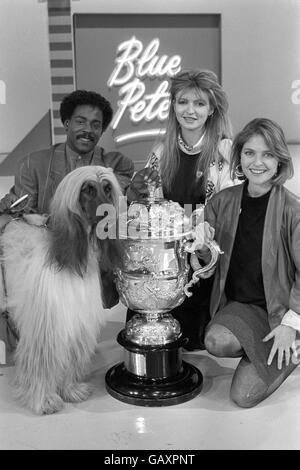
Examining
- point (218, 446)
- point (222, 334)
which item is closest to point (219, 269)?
point (222, 334)

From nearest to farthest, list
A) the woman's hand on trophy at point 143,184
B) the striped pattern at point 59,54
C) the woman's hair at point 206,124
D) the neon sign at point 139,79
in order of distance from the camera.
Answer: the woman's hand on trophy at point 143,184
the woman's hair at point 206,124
the striped pattern at point 59,54
the neon sign at point 139,79

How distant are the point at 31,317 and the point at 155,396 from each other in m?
0.52

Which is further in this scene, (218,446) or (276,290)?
(276,290)

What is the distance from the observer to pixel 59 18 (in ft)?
17.3

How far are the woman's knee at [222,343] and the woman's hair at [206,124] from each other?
666mm

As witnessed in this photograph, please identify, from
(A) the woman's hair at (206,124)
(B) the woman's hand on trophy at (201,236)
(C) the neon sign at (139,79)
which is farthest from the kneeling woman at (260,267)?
(C) the neon sign at (139,79)

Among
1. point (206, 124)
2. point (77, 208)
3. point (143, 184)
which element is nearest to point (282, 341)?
point (143, 184)

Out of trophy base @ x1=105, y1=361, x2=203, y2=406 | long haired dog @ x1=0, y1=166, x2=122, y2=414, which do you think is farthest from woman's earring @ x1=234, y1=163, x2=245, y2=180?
trophy base @ x1=105, y1=361, x2=203, y2=406

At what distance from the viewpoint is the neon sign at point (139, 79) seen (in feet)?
17.9

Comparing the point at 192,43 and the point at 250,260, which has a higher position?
the point at 192,43

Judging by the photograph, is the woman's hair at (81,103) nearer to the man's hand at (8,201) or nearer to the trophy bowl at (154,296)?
the man's hand at (8,201)

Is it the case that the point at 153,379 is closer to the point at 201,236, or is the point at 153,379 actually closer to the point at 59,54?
the point at 201,236

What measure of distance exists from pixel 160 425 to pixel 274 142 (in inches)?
41.2

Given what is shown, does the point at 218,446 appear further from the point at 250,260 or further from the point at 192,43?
the point at 192,43
